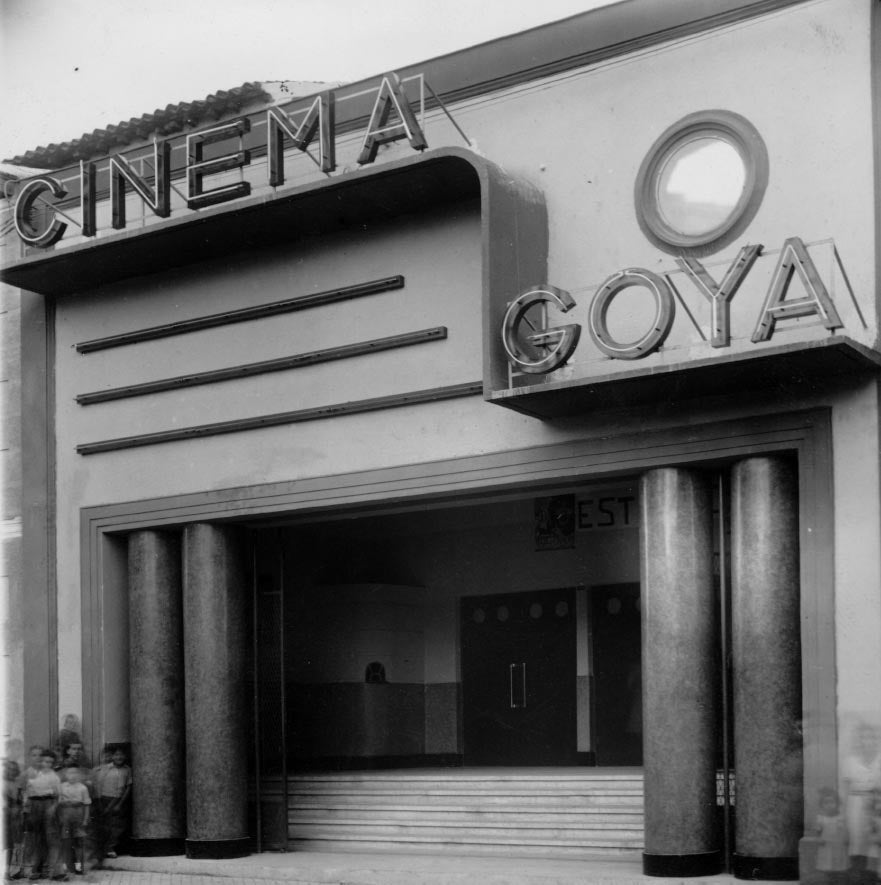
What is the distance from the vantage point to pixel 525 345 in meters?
15.6

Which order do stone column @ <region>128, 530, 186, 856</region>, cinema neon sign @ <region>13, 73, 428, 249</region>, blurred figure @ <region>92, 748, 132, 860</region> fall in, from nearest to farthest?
cinema neon sign @ <region>13, 73, 428, 249</region>
blurred figure @ <region>92, 748, 132, 860</region>
stone column @ <region>128, 530, 186, 856</region>

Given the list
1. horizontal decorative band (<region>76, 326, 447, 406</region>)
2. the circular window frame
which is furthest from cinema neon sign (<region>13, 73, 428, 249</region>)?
the circular window frame

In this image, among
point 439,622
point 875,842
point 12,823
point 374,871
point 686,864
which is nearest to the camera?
point 875,842

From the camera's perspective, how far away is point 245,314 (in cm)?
1875

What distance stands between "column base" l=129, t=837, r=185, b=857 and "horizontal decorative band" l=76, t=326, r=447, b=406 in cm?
572

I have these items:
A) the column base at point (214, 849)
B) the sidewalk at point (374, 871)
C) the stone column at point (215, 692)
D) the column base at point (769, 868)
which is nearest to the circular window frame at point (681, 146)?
the column base at point (769, 868)

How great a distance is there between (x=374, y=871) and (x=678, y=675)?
4.28m

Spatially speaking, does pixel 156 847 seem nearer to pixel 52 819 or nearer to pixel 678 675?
pixel 52 819

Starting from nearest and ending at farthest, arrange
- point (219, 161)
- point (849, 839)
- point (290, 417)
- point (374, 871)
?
point (849, 839)
point (374, 871)
point (219, 161)
point (290, 417)

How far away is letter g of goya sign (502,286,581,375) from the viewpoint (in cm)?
1503

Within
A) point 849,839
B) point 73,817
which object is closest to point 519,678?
point 73,817

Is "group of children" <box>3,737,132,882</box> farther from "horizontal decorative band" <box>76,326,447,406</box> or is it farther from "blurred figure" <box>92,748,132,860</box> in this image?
"horizontal decorative band" <box>76,326,447,406</box>

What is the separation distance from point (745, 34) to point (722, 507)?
489 cm

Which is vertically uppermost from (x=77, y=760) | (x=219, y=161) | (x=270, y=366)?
(x=219, y=161)
